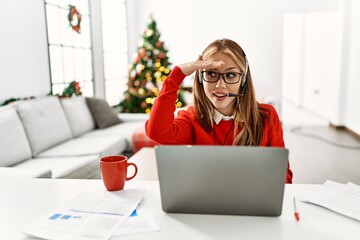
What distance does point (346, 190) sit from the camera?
1.14m

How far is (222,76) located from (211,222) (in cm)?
61

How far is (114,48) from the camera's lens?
19.5 feet

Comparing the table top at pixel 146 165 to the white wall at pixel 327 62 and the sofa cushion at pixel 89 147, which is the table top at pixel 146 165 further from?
the white wall at pixel 327 62

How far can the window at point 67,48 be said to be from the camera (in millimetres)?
4102

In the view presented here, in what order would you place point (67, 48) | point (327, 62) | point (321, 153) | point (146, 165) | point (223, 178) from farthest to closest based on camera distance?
1. point (327, 62)
2. point (67, 48)
3. point (321, 153)
4. point (146, 165)
5. point (223, 178)

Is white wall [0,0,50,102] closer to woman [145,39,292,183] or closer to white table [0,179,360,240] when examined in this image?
woman [145,39,292,183]

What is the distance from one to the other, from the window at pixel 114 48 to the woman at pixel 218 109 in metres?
4.25

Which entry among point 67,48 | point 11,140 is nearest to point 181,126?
point 11,140

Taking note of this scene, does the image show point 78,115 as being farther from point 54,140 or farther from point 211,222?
point 211,222

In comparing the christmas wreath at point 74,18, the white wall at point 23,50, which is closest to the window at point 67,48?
the christmas wreath at point 74,18

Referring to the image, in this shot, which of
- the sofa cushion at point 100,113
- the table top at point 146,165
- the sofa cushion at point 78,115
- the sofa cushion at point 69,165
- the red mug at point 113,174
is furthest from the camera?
the sofa cushion at point 100,113

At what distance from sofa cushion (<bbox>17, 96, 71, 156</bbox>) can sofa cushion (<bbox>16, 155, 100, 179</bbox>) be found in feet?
0.71

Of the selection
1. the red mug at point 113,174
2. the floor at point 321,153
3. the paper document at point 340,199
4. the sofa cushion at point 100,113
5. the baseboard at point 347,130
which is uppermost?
the red mug at point 113,174

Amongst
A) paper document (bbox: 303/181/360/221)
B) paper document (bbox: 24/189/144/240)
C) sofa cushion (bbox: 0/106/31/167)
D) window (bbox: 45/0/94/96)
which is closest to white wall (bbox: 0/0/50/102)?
window (bbox: 45/0/94/96)
